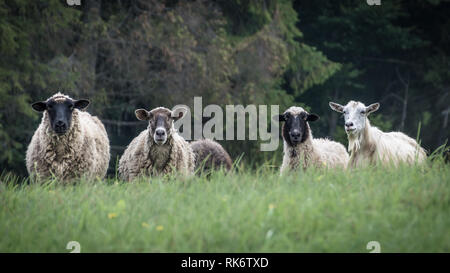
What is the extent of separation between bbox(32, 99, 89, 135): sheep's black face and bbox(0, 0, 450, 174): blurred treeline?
611cm

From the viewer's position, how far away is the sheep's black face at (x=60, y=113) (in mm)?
8844

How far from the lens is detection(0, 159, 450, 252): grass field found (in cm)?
517

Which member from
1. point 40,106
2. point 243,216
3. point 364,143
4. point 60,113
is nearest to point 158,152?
point 60,113

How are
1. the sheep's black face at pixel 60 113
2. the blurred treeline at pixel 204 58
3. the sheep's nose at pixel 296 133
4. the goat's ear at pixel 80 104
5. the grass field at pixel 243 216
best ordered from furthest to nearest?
1. the blurred treeline at pixel 204 58
2. the goat's ear at pixel 80 104
3. the sheep's nose at pixel 296 133
4. the sheep's black face at pixel 60 113
5. the grass field at pixel 243 216

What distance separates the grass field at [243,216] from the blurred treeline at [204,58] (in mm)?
7829

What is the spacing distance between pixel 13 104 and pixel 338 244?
49.0 feet

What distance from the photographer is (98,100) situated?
18938mm

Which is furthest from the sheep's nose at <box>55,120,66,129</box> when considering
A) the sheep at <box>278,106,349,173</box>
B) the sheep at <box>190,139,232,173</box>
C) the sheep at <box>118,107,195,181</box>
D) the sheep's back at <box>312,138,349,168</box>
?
the sheep's back at <box>312,138,349,168</box>

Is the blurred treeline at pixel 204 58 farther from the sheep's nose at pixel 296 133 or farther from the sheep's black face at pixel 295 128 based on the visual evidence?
the sheep's nose at pixel 296 133

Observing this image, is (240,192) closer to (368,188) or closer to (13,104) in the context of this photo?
(368,188)

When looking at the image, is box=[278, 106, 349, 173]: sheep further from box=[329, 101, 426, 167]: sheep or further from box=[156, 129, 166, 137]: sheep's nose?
box=[156, 129, 166, 137]: sheep's nose

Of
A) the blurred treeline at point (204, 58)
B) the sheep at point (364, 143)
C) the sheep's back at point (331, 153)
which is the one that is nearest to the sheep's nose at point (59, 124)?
the sheep's back at point (331, 153)

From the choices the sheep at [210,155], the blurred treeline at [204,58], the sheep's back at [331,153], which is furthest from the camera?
the blurred treeline at [204,58]

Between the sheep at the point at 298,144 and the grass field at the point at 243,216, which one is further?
the sheep at the point at 298,144
